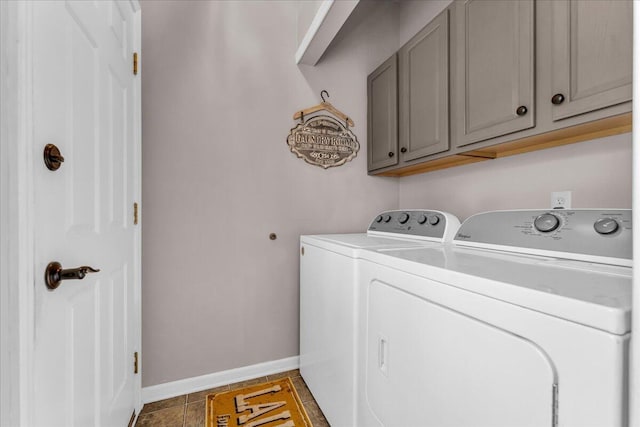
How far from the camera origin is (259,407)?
5.23 ft

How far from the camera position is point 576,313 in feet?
1.66

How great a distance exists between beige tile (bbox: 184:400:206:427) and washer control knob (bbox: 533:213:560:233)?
1.79 metres

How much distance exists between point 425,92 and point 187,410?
2.22 metres

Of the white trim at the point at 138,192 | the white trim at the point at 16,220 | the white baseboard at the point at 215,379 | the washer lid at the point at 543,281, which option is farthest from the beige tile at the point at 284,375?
the white trim at the point at 16,220

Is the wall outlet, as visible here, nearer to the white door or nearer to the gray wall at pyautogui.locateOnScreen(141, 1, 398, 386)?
the gray wall at pyautogui.locateOnScreen(141, 1, 398, 386)

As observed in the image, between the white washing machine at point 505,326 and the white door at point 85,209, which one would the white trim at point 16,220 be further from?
the white washing machine at point 505,326

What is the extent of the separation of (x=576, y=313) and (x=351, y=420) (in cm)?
107

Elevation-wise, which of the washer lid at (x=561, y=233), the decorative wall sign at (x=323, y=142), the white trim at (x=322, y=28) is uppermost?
the white trim at (x=322, y=28)

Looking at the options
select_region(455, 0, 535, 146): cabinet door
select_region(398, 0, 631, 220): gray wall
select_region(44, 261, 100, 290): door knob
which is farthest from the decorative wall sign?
select_region(44, 261, 100, 290): door knob

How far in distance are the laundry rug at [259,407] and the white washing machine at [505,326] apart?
21.2 inches

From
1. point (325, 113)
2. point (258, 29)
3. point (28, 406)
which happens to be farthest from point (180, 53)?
point (28, 406)

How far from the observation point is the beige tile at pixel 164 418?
4.92ft

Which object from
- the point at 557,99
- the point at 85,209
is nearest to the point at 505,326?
the point at 557,99

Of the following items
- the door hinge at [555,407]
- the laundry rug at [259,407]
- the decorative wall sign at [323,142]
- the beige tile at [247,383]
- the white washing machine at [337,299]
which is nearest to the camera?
the door hinge at [555,407]
